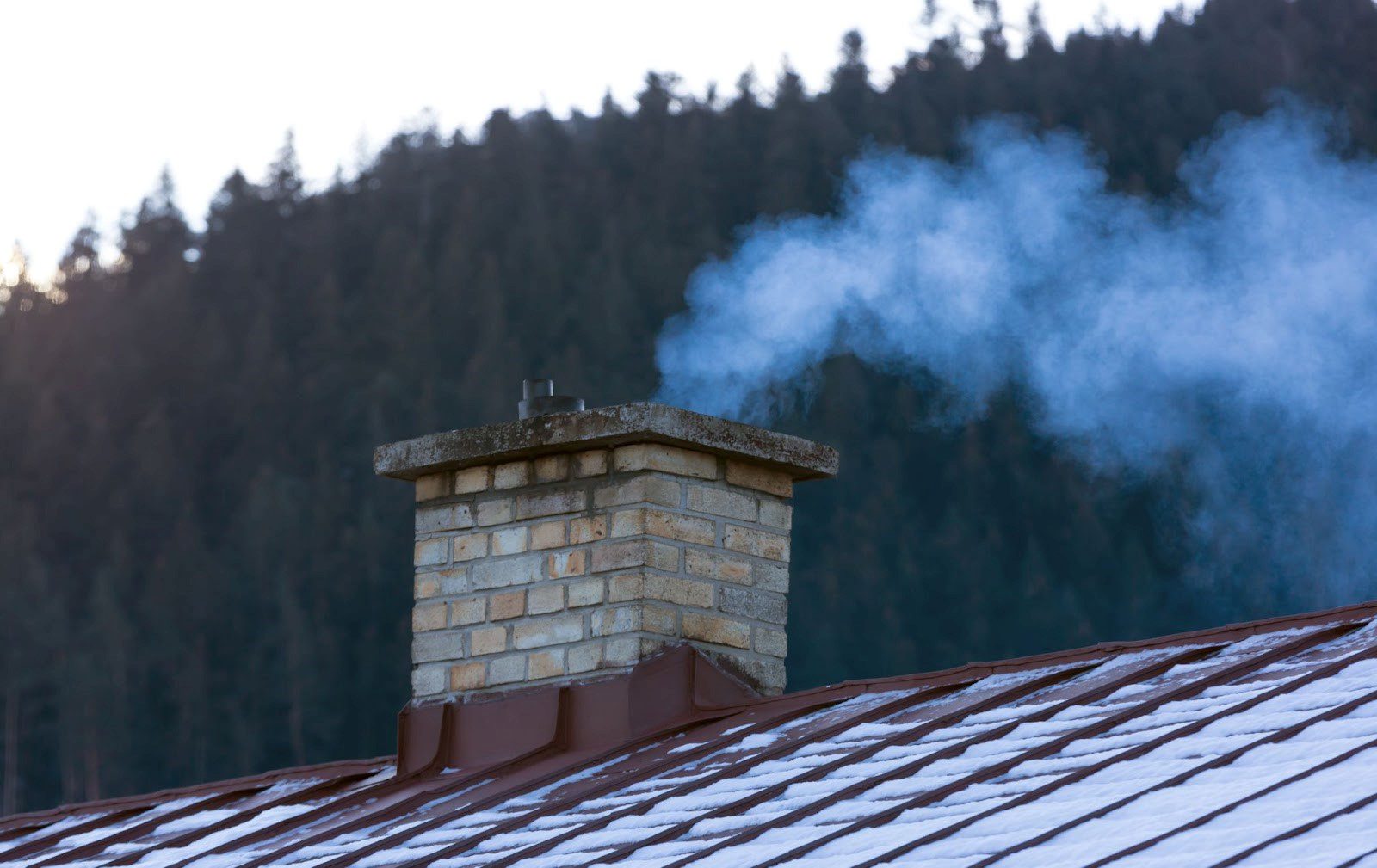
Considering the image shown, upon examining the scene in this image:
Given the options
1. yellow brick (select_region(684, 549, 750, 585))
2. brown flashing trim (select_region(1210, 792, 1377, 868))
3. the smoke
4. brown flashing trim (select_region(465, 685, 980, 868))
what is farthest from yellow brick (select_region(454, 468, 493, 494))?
the smoke

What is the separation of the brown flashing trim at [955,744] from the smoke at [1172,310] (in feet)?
51.7

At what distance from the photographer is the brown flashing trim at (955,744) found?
440 cm

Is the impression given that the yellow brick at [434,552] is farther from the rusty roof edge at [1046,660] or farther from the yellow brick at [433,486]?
the rusty roof edge at [1046,660]

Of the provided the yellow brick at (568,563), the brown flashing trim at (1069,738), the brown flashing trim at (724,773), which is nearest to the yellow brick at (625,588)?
the yellow brick at (568,563)

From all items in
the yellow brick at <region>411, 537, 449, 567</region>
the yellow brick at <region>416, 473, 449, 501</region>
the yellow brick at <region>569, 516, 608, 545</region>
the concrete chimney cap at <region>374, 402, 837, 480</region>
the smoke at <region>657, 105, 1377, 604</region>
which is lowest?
the yellow brick at <region>411, 537, 449, 567</region>

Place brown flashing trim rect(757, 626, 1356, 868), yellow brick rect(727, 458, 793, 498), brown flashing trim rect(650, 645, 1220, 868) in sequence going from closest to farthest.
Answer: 1. brown flashing trim rect(757, 626, 1356, 868)
2. brown flashing trim rect(650, 645, 1220, 868)
3. yellow brick rect(727, 458, 793, 498)

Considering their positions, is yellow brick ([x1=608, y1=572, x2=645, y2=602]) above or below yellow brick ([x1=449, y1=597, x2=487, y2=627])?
above

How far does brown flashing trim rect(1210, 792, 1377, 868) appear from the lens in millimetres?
3396

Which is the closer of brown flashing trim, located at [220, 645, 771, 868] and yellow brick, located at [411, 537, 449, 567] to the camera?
brown flashing trim, located at [220, 645, 771, 868]

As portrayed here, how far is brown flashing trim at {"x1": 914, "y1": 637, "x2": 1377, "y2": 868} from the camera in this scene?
13.0ft

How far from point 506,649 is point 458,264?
29949 mm

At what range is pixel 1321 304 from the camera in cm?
2886

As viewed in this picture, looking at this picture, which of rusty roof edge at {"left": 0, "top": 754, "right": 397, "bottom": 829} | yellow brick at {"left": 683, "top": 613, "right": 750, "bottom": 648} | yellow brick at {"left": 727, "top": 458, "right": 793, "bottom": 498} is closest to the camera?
yellow brick at {"left": 683, "top": 613, "right": 750, "bottom": 648}

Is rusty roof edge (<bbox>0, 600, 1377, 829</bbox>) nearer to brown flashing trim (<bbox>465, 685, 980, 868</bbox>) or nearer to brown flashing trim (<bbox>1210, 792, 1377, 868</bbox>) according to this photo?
brown flashing trim (<bbox>465, 685, 980, 868</bbox>)
